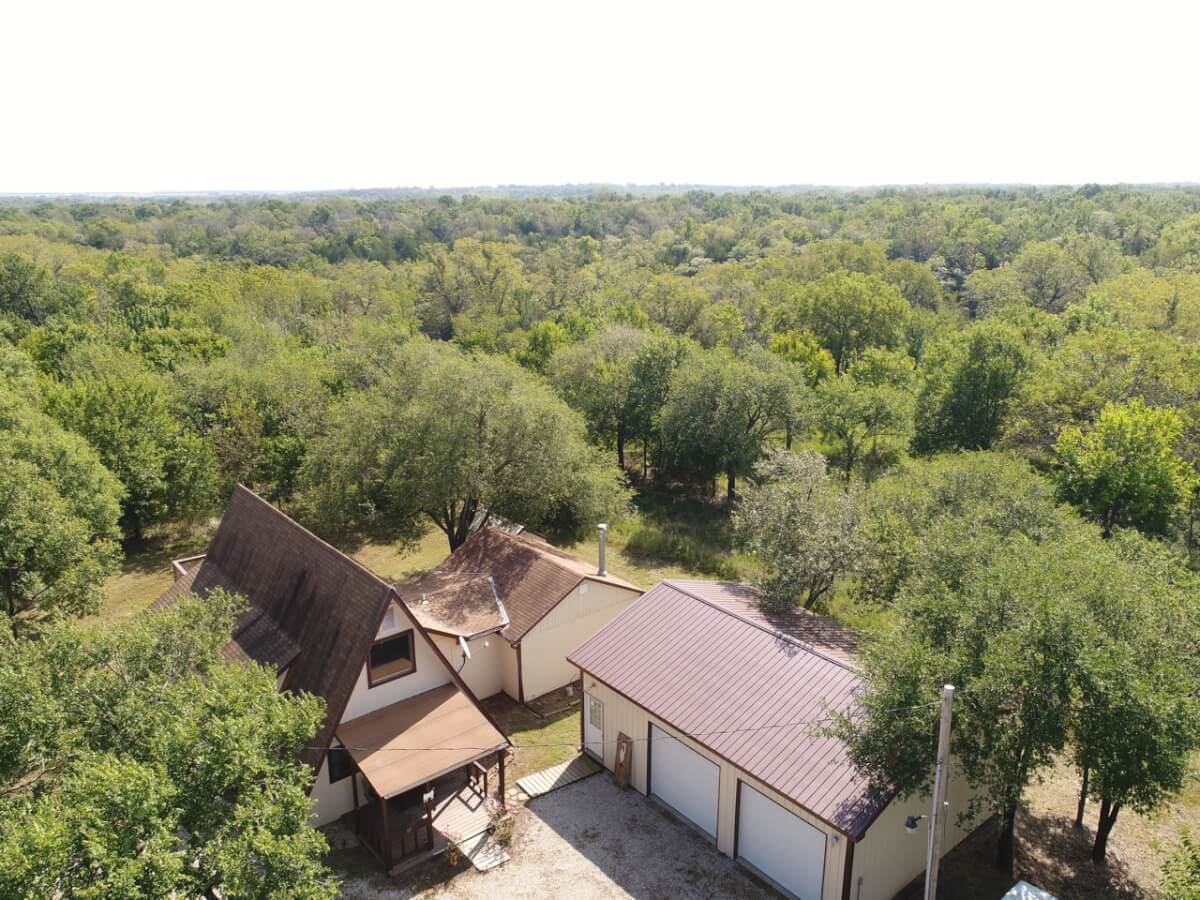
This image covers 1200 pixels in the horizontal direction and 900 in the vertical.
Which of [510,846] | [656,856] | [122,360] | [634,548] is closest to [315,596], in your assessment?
[510,846]

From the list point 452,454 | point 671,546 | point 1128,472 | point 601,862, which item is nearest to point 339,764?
point 601,862

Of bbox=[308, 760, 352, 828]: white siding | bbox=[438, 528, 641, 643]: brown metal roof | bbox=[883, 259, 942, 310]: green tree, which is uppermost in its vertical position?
bbox=[883, 259, 942, 310]: green tree

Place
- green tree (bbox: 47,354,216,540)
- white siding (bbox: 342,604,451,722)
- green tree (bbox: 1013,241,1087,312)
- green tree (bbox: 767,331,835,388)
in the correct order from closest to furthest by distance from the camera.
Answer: white siding (bbox: 342,604,451,722)
green tree (bbox: 47,354,216,540)
green tree (bbox: 767,331,835,388)
green tree (bbox: 1013,241,1087,312)

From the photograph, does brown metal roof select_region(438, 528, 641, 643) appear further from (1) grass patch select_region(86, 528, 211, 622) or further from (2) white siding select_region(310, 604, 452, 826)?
(1) grass patch select_region(86, 528, 211, 622)

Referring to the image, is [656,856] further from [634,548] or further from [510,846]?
[634,548]

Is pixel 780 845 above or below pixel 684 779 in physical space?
above

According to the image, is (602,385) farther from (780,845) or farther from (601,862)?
(780,845)

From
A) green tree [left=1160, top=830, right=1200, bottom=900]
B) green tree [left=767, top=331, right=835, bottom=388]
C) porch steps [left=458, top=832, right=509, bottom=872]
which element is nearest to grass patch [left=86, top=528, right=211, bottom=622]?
porch steps [left=458, top=832, right=509, bottom=872]
